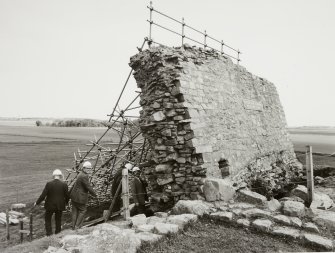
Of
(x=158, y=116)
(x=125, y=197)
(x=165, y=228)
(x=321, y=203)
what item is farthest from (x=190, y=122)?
(x=321, y=203)

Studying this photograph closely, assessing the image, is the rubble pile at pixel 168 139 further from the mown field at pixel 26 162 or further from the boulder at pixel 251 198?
the mown field at pixel 26 162

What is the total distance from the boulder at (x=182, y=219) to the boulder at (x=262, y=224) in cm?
118

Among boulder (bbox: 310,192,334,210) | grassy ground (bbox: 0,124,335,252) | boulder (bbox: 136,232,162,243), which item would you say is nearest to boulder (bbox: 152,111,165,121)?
grassy ground (bbox: 0,124,335,252)

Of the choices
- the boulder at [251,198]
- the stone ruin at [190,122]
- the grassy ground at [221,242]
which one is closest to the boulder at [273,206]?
the boulder at [251,198]

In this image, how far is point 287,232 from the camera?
568 cm

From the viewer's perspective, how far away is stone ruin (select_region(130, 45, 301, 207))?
8242 millimetres

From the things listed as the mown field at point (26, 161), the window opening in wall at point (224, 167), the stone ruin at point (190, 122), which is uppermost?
the stone ruin at point (190, 122)

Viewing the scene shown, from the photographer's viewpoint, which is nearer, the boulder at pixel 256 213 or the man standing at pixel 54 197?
the boulder at pixel 256 213

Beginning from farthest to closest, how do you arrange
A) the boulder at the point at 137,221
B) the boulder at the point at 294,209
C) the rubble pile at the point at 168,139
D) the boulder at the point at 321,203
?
the rubble pile at the point at 168,139 < the boulder at the point at 321,203 < the boulder at the point at 294,209 < the boulder at the point at 137,221

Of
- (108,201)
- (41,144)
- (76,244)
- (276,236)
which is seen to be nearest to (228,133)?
(276,236)

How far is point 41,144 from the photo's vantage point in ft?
114

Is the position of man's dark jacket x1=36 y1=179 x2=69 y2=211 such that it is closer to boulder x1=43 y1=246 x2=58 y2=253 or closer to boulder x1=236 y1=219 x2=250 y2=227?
boulder x1=43 y1=246 x2=58 y2=253

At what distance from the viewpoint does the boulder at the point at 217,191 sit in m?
7.50

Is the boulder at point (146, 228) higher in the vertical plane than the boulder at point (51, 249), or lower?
higher
